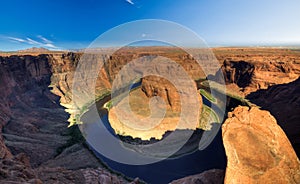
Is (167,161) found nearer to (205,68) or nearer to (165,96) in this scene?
(165,96)

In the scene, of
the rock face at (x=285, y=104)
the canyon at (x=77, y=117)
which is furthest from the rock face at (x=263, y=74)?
the rock face at (x=285, y=104)

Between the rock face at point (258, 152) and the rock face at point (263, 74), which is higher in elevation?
the rock face at point (258, 152)

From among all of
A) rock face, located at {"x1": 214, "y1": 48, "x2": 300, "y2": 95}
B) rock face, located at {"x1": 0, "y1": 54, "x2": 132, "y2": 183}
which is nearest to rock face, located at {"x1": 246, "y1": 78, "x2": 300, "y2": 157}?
rock face, located at {"x1": 214, "y1": 48, "x2": 300, "y2": 95}

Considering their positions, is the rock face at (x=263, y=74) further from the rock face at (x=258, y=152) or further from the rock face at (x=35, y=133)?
the rock face at (x=258, y=152)

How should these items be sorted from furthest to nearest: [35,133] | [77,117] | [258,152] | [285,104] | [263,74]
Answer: [263,74] < [77,117] < [285,104] < [35,133] < [258,152]

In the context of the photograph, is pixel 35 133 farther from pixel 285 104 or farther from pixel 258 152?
pixel 285 104

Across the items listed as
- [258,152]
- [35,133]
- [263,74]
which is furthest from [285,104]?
[35,133]
